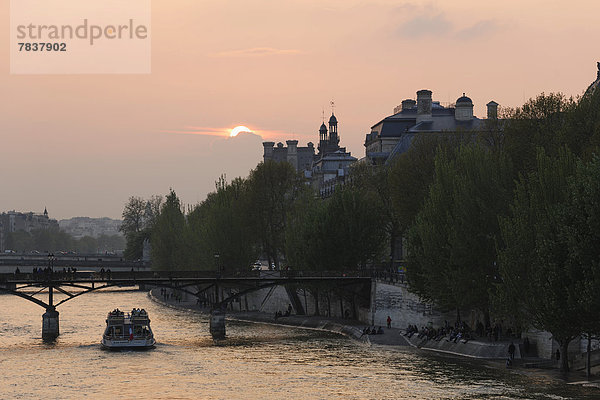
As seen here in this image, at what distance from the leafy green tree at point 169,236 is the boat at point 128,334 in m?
64.8

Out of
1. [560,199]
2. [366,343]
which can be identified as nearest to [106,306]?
[366,343]

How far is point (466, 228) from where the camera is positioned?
71312mm

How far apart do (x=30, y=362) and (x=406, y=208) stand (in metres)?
37.3

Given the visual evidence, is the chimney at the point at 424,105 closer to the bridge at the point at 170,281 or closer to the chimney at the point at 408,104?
the chimney at the point at 408,104

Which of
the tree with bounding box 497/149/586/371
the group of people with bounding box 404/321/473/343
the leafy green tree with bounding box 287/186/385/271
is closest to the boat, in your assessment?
the group of people with bounding box 404/321/473/343

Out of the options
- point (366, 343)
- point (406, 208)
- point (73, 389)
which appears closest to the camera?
point (73, 389)

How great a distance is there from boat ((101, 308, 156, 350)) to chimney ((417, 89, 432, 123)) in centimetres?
6509

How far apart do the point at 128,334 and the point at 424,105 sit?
6874cm

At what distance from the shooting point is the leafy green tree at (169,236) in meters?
149

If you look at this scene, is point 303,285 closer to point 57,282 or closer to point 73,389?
point 57,282

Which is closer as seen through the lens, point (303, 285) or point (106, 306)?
point (303, 285)

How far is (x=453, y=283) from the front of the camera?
7156 centimetres

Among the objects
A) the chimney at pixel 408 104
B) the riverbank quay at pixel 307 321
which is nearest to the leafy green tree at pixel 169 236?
the riverbank quay at pixel 307 321

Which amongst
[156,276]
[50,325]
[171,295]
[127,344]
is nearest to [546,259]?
[127,344]
